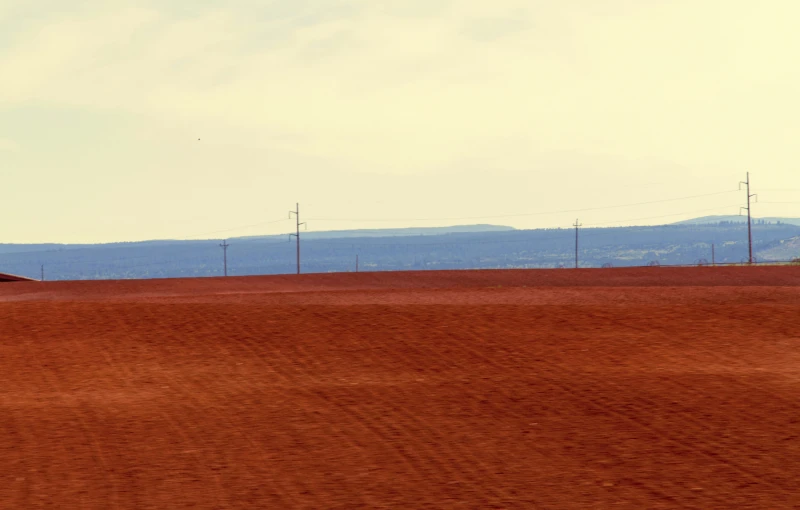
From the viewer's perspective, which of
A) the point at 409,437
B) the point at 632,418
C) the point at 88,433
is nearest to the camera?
the point at 409,437

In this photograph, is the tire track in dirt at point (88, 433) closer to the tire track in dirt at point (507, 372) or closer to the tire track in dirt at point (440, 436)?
the tire track in dirt at point (440, 436)

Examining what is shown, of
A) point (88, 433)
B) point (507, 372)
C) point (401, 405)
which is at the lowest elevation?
point (88, 433)

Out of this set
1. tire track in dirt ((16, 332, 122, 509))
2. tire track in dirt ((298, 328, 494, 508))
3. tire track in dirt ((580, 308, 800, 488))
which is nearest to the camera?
tire track in dirt ((16, 332, 122, 509))

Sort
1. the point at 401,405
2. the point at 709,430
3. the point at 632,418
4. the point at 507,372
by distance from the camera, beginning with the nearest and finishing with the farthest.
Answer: the point at 709,430 < the point at 632,418 < the point at 401,405 < the point at 507,372

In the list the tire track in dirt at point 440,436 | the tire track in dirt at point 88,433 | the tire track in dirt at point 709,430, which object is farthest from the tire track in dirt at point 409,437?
the tire track in dirt at point 88,433

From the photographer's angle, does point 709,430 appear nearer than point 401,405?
Yes

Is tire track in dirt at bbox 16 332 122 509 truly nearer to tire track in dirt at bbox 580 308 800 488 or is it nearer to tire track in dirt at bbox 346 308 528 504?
tire track in dirt at bbox 346 308 528 504

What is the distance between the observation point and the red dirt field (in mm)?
10602

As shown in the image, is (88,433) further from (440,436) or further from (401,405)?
(440,436)

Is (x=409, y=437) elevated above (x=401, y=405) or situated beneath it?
situated beneath

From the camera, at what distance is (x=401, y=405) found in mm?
14281

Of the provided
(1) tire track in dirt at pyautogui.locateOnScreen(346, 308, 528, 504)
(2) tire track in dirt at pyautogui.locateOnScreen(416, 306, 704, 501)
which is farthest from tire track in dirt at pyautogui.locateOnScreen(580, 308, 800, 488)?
(1) tire track in dirt at pyautogui.locateOnScreen(346, 308, 528, 504)

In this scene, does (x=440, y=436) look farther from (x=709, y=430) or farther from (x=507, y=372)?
(x=507, y=372)

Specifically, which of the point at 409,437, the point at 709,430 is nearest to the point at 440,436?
the point at 409,437
